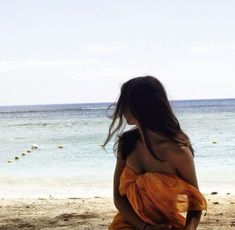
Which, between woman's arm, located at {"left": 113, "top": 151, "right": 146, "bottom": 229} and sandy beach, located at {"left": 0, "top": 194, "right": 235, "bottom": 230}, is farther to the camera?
sandy beach, located at {"left": 0, "top": 194, "right": 235, "bottom": 230}

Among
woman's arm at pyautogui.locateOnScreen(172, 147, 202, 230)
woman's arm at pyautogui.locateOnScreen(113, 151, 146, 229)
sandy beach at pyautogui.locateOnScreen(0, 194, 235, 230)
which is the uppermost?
woman's arm at pyautogui.locateOnScreen(172, 147, 202, 230)

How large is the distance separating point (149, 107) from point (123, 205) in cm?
52

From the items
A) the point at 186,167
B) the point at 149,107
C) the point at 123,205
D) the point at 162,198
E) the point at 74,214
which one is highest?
the point at 149,107

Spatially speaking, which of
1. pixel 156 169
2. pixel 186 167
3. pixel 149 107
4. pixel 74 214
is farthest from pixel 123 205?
pixel 74 214

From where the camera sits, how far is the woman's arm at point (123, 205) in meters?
2.85

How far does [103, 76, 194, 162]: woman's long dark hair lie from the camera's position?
9.16 feet

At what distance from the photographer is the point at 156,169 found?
9.46 ft

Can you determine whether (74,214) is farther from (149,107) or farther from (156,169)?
(149,107)

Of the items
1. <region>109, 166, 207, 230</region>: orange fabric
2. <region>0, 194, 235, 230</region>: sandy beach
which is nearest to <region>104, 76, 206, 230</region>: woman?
<region>109, 166, 207, 230</region>: orange fabric

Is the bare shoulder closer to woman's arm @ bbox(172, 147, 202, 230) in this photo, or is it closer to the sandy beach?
woman's arm @ bbox(172, 147, 202, 230)

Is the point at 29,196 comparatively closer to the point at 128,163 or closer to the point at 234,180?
the point at 234,180

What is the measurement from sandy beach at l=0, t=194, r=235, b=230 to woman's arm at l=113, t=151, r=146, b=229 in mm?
3420

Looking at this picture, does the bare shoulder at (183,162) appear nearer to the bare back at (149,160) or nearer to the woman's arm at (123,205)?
the bare back at (149,160)

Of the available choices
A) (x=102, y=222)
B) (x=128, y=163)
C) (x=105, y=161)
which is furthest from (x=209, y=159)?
(x=128, y=163)
